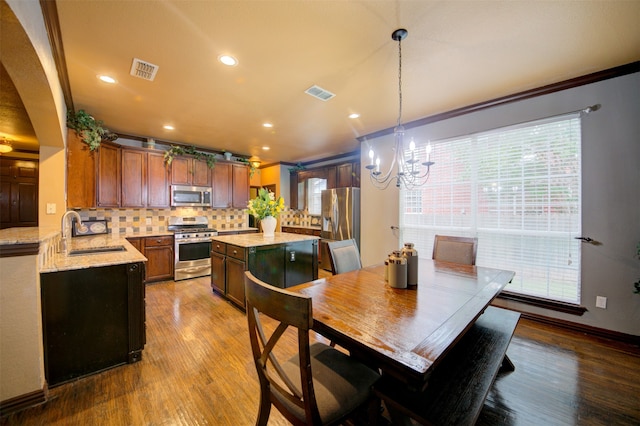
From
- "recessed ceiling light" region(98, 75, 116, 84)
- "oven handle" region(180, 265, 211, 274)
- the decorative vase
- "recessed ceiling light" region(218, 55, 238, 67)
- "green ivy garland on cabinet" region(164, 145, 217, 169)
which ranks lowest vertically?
"oven handle" region(180, 265, 211, 274)

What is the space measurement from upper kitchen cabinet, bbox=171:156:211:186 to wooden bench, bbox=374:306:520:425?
4967 millimetres

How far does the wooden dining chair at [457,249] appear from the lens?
2477 mm

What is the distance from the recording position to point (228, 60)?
222cm

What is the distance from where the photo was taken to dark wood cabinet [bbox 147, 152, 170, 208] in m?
4.49

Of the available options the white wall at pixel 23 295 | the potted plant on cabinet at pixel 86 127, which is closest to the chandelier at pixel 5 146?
the potted plant on cabinet at pixel 86 127

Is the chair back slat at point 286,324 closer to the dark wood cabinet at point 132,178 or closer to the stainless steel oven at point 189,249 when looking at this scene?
the stainless steel oven at point 189,249

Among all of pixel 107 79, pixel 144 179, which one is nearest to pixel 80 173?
pixel 144 179

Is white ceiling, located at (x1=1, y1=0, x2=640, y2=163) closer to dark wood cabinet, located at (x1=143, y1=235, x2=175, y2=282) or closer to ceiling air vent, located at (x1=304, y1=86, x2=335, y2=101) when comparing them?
ceiling air vent, located at (x1=304, y1=86, x2=335, y2=101)

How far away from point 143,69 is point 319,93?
1.78m

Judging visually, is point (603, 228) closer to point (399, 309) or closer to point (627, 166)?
point (627, 166)

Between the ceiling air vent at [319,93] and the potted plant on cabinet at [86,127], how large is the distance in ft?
10.2

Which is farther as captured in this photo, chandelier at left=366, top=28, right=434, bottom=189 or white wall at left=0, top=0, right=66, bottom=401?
chandelier at left=366, top=28, right=434, bottom=189

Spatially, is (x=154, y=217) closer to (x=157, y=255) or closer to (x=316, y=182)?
(x=157, y=255)

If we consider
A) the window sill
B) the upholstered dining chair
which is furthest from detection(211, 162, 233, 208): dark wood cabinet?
the window sill
